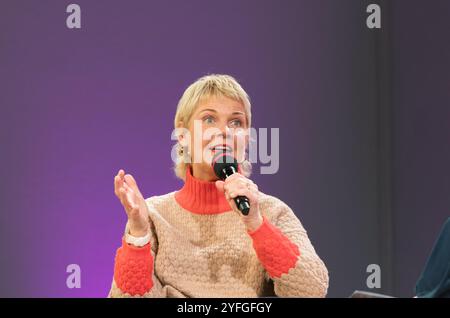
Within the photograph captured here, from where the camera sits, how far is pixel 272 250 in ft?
5.52

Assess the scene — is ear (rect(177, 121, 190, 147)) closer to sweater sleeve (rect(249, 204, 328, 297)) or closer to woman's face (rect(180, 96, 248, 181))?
woman's face (rect(180, 96, 248, 181))

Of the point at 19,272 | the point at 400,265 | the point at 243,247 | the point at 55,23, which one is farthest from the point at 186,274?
the point at 400,265

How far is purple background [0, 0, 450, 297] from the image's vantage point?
2.69 m

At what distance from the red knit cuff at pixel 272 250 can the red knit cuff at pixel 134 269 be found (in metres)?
0.26

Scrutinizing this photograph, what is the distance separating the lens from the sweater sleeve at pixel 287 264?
5.52ft

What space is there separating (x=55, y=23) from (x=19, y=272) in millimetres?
964

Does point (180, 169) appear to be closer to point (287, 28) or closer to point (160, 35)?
point (160, 35)

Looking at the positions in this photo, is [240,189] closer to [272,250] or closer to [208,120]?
[272,250]

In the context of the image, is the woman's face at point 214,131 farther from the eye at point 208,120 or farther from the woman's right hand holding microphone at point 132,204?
the woman's right hand holding microphone at point 132,204

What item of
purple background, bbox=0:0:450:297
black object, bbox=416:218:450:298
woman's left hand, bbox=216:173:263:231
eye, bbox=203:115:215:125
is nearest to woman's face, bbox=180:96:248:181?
eye, bbox=203:115:215:125

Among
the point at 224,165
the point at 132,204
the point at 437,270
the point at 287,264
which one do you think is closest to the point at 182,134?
the point at 224,165

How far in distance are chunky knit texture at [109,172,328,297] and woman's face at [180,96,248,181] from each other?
0.06m

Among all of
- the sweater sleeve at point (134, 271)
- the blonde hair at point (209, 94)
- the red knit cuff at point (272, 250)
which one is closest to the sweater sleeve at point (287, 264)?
the red knit cuff at point (272, 250)

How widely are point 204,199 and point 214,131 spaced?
0.18 m
